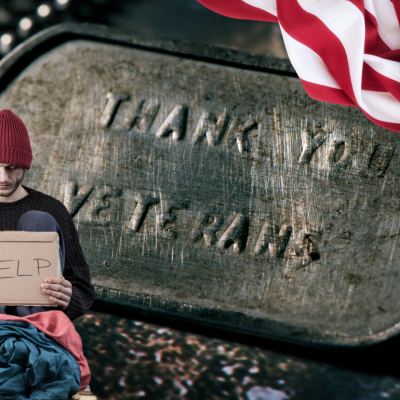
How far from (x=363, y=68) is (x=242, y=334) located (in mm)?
569

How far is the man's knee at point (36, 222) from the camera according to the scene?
0.60m

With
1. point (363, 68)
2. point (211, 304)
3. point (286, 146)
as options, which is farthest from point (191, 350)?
point (363, 68)

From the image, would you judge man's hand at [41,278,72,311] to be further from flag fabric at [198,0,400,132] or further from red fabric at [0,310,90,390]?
flag fabric at [198,0,400,132]

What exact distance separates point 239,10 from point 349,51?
251 mm

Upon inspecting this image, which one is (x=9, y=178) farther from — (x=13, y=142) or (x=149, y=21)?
(x=149, y=21)

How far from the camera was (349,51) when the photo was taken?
88cm

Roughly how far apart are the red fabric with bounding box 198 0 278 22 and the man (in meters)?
0.54

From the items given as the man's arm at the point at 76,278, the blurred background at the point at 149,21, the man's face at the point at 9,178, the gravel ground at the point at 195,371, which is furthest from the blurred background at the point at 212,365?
the blurred background at the point at 149,21

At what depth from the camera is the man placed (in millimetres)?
600

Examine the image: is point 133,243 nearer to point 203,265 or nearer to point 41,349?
point 203,265

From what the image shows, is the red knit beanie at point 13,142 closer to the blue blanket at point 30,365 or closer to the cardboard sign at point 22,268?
the cardboard sign at point 22,268

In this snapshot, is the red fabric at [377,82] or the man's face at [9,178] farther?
the red fabric at [377,82]

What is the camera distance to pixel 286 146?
89 centimetres

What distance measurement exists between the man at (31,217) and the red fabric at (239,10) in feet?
1.76
